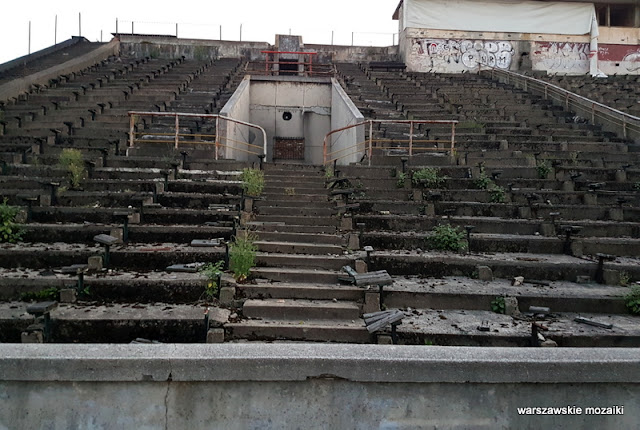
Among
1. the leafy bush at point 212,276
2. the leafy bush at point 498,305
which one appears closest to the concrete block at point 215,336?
the leafy bush at point 212,276

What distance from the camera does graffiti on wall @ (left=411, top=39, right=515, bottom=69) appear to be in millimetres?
26688

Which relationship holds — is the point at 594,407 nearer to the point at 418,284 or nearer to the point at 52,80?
the point at 418,284

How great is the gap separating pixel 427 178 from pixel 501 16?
71.7 feet

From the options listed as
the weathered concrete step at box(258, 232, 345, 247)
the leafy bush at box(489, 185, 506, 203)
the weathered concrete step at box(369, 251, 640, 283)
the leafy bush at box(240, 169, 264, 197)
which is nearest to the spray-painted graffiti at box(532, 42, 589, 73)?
the leafy bush at box(489, 185, 506, 203)

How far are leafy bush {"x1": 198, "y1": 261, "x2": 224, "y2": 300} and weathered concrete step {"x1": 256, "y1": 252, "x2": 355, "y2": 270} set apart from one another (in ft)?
2.56

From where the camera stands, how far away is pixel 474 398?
3.09 m

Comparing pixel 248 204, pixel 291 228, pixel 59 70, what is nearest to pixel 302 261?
pixel 291 228

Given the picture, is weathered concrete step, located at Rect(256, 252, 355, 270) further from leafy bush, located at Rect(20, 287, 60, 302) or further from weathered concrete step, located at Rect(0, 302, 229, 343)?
leafy bush, located at Rect(20, 287, 60, 302)

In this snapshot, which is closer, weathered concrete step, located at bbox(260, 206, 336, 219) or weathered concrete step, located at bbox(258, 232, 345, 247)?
weathered concrete step, located at bbox(258, 232, 345, 247)

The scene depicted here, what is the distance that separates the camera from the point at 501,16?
26.8 m

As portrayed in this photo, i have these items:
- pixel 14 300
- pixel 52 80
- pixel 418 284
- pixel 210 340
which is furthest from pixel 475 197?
pixel 52 80

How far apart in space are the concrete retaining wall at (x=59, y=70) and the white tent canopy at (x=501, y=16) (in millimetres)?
19707

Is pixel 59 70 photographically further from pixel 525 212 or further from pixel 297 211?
pixel 525 212

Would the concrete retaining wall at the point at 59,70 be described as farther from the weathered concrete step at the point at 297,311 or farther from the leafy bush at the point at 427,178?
the weathered concrete step at the point at 297,311
